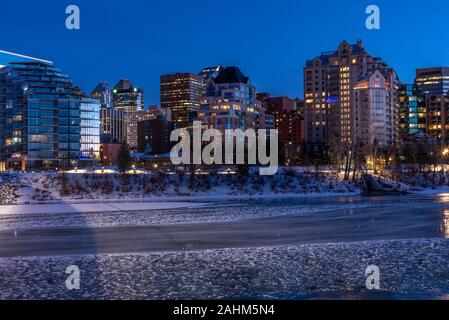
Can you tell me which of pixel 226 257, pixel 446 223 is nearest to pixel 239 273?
pixel 226 257

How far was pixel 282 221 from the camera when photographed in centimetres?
3084

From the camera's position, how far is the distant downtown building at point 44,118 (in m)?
159

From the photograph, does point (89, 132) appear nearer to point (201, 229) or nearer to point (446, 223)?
point (201, 229)

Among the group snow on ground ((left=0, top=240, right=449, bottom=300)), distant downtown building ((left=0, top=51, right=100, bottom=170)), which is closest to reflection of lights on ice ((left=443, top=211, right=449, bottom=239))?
snow on ground ((left=0, top=240, right=449, bottom=300))

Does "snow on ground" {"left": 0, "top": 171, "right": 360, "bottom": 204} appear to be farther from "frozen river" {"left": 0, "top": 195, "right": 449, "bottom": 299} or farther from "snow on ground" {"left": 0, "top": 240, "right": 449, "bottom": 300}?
"snow on ground" {"left": 0, "top": 240, "right": 449, "bottom": 300}

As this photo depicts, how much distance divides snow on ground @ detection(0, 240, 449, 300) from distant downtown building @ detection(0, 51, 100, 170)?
472 feet

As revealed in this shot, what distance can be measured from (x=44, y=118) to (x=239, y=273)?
153454 mm

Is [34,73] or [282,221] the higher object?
[34,73]

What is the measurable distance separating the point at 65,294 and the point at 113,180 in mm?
50591

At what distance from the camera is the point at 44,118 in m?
159

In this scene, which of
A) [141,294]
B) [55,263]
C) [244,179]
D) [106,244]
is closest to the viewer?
[141,294]

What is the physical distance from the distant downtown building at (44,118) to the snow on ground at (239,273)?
144 m
